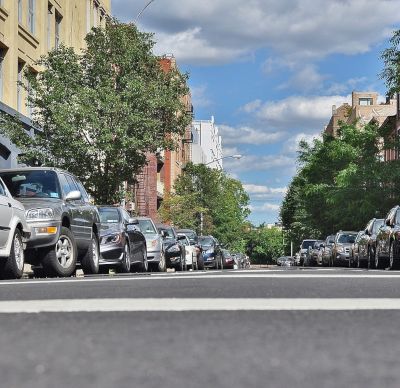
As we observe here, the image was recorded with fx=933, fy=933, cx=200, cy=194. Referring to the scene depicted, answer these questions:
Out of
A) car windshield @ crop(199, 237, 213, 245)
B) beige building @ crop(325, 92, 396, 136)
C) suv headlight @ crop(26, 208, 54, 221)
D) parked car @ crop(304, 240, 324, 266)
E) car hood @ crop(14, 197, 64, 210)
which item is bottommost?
parked car @ crop(304, 240, 324, 266)

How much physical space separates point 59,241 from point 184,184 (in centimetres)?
5638

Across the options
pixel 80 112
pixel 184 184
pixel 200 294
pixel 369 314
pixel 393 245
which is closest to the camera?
pixel 369 314

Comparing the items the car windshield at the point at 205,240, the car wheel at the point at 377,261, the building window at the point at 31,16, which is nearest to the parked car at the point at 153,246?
the car wheel at the point at 377,261

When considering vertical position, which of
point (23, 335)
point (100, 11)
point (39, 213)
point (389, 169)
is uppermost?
point (100, 11)

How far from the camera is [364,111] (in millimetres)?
111250

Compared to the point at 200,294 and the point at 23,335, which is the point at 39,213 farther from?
the point at 23,335

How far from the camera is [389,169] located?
44000 mm

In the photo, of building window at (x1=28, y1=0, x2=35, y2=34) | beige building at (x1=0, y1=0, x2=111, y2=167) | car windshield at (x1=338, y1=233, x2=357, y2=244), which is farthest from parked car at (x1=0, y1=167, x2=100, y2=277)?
car windshield at (x1=338, y1=233, x2=357, y2=244)

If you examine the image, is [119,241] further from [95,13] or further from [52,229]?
[95,13]

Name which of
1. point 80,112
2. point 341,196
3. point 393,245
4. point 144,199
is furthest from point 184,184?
point 393,245

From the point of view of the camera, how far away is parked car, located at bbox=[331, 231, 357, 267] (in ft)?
124

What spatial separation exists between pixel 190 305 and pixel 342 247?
3180cm

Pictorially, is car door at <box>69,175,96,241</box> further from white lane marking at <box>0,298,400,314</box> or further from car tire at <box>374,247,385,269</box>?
car tire at <box>374,247,385,269</box>

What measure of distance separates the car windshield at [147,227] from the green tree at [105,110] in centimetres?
271
